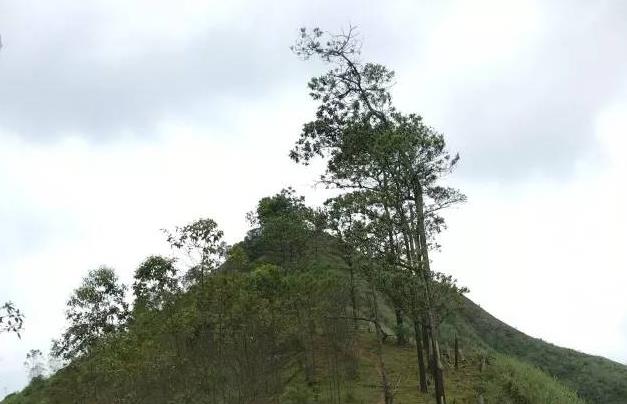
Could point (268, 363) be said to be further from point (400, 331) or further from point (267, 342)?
point (400, 331)

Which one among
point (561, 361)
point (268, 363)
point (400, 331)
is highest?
point (400, 331)

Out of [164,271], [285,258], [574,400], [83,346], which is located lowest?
[574,400]

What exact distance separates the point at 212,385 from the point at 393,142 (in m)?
11.7

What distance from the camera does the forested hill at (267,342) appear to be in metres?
23.8

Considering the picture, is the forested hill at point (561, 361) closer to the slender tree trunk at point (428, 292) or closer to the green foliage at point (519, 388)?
the green foliage at point (519, 388)

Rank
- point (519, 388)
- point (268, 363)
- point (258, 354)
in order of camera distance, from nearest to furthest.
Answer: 1. point (258, 354)
2. point (268, 363)
3. point (519, 388)

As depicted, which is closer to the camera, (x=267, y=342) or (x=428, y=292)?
(x=428, y=292)

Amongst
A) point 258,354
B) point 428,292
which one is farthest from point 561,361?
point 258,354

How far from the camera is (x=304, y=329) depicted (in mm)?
28719

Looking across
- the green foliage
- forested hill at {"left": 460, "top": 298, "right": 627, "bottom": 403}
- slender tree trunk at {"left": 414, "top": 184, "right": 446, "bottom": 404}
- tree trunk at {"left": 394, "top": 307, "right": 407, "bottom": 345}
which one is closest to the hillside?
the green foliage

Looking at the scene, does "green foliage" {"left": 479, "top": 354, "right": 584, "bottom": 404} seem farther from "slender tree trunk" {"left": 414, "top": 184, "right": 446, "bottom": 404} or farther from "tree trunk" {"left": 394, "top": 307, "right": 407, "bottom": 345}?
"tree trunk" {"left": 394, "top": 307, "right": 407, "bottom": 345}

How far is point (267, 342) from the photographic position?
25.1 metres

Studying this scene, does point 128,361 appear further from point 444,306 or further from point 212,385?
point 444,306

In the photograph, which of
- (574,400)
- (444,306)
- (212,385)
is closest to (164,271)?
(212,385)
